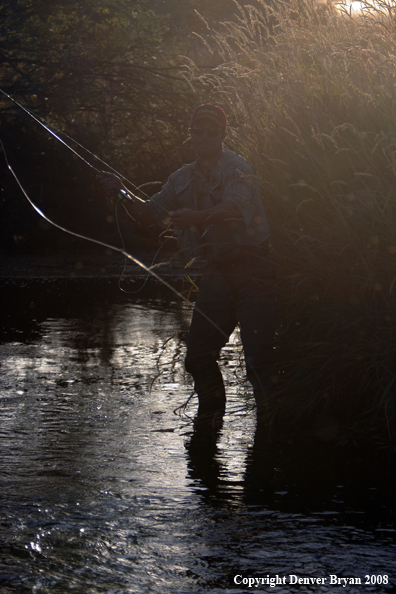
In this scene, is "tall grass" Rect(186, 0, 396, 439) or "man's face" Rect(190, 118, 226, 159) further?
"man's face" Rect(190, 118, 226, 159)

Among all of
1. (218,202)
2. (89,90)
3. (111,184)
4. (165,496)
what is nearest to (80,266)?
(89,90)

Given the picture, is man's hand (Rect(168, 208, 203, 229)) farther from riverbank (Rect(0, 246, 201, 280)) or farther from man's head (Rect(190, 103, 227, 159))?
riverbank (Rect(0, 246, 201, 280))

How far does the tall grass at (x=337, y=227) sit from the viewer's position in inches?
179

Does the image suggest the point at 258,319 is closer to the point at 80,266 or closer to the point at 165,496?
the point at 165,496

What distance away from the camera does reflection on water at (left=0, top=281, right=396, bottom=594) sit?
3064 millimetres

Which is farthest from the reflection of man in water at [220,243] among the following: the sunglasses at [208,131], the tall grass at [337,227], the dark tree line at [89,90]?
the dark tree line at [89,90]

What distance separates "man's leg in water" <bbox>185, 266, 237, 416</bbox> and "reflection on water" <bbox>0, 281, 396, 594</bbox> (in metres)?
0.21

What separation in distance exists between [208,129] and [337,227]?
3.00 ft

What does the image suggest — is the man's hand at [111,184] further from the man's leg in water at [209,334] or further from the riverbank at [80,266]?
the riverbank at [80,266]

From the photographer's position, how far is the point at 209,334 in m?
5.02

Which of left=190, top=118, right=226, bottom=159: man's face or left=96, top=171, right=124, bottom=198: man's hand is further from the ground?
left=190, top=118, right=226, bottom=159: man's face

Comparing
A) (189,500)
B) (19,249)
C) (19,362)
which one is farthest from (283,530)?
(19,249)

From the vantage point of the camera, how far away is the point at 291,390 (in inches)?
187

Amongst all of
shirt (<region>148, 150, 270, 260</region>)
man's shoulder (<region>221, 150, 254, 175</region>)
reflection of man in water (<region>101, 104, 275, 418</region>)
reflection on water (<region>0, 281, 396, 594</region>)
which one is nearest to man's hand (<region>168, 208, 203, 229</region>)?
reflection of man in water (<region>101, 104, 275, 418</region>)
